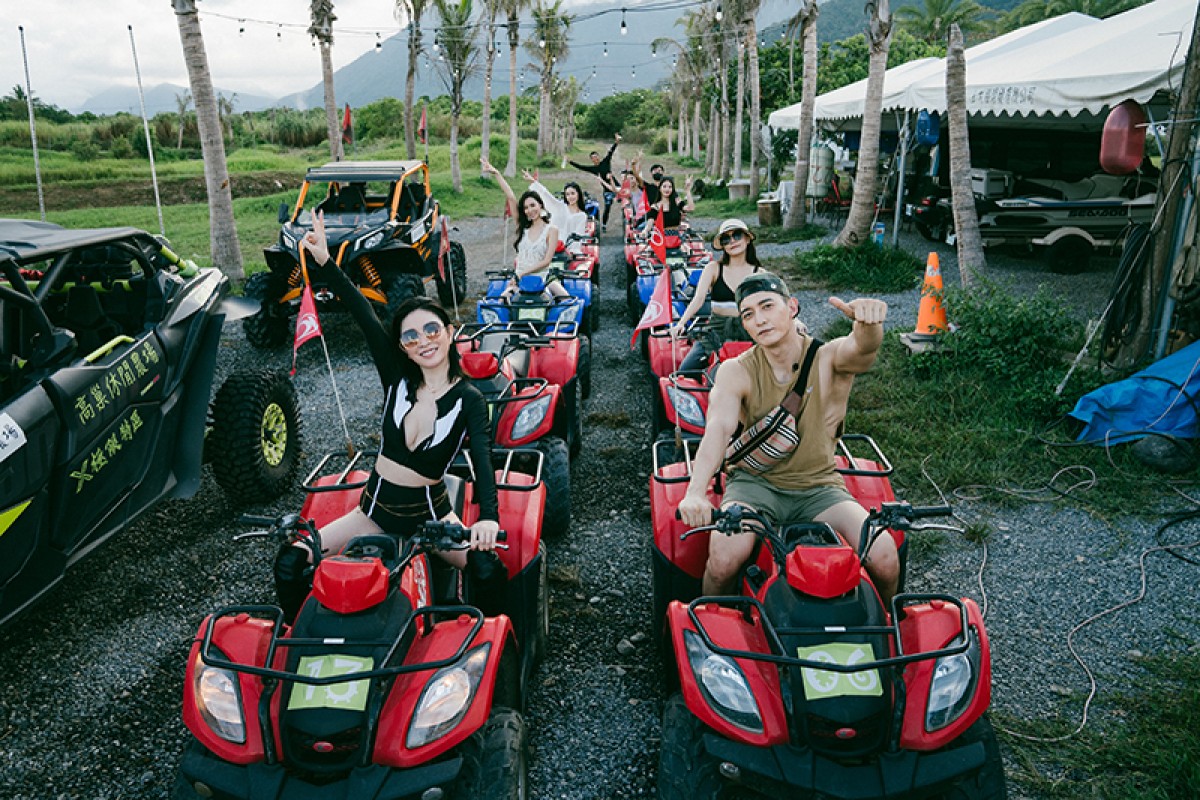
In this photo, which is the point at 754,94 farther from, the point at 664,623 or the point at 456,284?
the point at 664,623

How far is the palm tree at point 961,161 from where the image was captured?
909 centimetres

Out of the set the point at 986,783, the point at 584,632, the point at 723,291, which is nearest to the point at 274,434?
the point at 584,632

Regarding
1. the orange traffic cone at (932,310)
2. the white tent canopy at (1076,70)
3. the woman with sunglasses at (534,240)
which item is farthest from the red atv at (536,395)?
the white tent canopy at (1076,70)

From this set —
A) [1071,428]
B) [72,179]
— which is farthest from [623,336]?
[72,179]

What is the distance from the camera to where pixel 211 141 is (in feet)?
37.0

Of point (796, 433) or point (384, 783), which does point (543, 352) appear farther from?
point (384, 783)

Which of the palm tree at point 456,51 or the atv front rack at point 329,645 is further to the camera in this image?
the palm tree at point 456,51

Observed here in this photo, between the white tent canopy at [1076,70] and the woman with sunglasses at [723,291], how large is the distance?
437cm

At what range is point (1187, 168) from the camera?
6383mm

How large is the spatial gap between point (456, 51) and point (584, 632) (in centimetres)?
2879

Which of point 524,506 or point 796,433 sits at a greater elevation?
point 796,433

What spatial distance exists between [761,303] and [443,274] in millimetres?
8274

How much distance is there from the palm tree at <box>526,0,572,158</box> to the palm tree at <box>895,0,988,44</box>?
22.7 metres

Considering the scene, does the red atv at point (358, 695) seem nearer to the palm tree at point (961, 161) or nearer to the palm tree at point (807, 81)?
the palm tree at point (961, 161)
